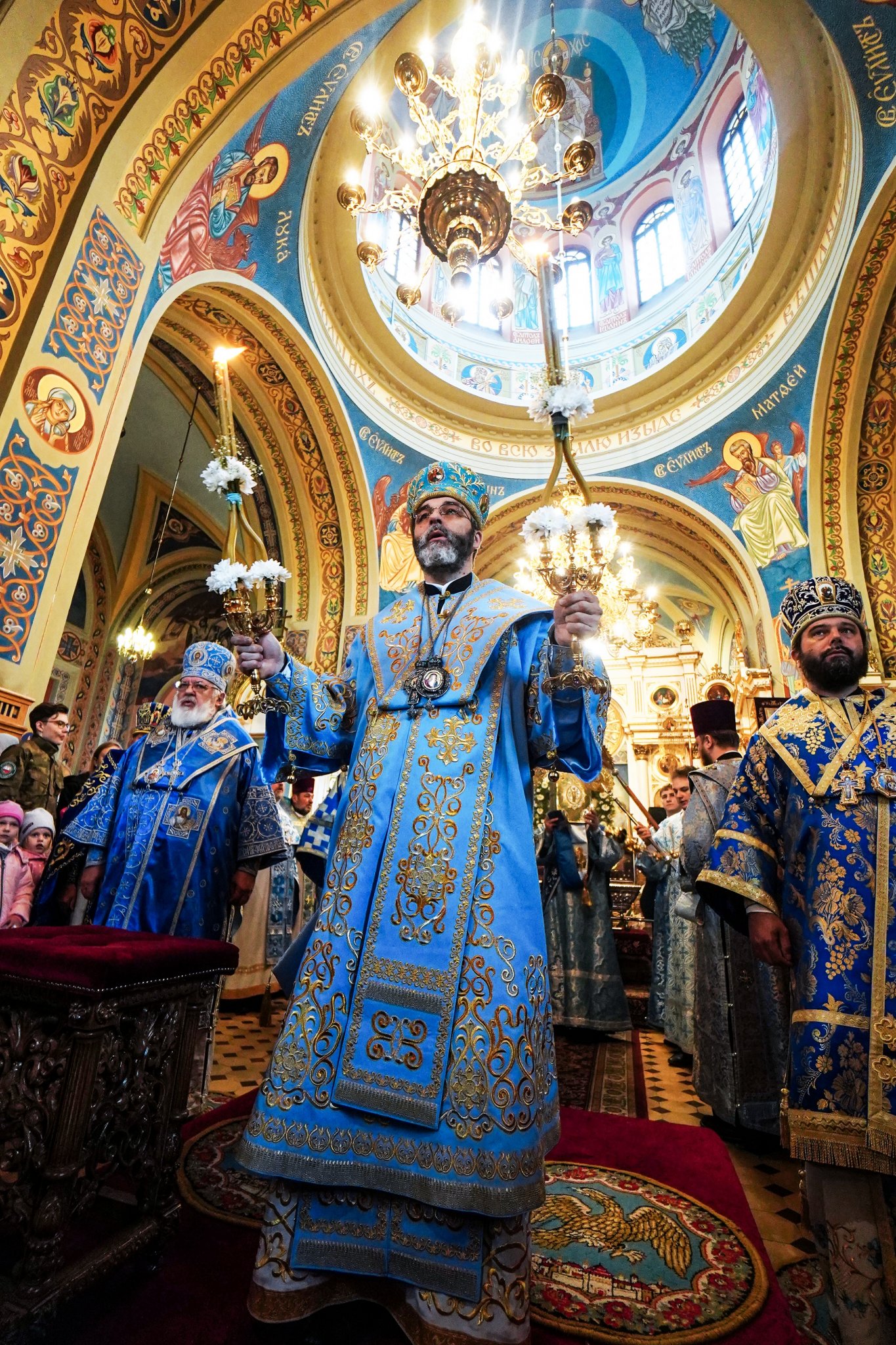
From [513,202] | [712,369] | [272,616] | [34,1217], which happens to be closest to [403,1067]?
[34,1217]

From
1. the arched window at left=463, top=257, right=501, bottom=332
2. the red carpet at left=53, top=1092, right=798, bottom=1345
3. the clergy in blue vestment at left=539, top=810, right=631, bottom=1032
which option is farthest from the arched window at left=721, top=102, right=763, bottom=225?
the red carpet at left=53, top=1092, right=798, bottom=1345

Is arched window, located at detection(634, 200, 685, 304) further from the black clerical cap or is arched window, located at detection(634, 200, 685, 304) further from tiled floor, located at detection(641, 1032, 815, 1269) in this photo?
tiled floor, located at detection(641, 1032, 815, 1269)

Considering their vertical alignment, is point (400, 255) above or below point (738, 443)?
above

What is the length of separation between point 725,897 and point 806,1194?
78 cm

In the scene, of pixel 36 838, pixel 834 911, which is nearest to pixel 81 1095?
pixel 834 911

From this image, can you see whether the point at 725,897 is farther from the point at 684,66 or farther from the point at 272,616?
the point at 684,66

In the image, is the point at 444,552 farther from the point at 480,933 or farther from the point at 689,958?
the point at 689,958

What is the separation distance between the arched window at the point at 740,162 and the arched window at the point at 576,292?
125 inches

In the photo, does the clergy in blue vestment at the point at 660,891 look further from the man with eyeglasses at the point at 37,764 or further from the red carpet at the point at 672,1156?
the man with eyeglasses at the point at 37,764

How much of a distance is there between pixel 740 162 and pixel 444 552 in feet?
42.8

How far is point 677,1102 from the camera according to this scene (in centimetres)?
385

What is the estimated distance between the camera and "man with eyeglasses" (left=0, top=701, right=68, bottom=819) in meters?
3.94

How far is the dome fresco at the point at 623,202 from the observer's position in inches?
420

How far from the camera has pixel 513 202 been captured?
7.85m
